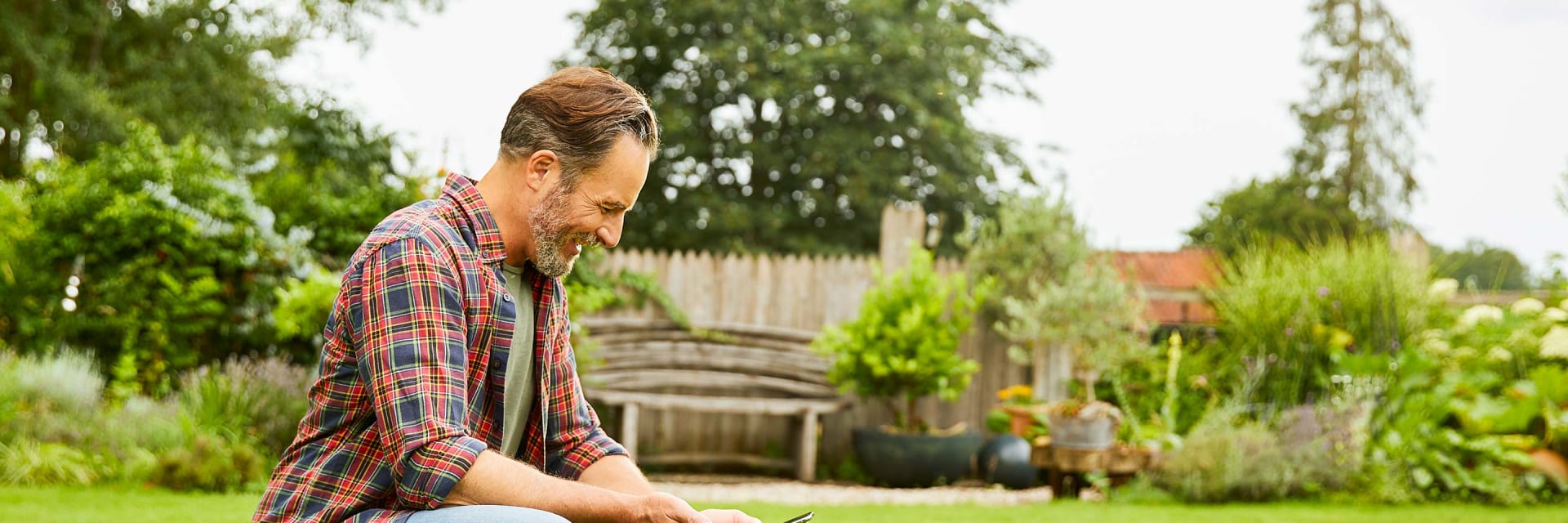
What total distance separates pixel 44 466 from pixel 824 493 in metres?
3.86

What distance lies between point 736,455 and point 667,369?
77 centimetres

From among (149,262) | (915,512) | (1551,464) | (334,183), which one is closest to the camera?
(915,512)

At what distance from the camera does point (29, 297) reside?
712 cm

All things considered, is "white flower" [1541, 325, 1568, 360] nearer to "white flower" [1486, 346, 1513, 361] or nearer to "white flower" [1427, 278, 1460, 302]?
"white flower" [1486, 346, 1513, 361]

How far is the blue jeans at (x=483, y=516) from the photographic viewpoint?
160 centimetres

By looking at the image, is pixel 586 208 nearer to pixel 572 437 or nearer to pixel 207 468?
pixel 572 437

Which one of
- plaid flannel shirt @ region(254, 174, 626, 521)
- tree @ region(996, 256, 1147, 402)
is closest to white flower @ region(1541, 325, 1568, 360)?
tree @ region(996, 256, 1147, 402)

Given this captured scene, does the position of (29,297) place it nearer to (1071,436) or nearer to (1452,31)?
(1071,436)

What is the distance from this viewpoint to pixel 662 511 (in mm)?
1669

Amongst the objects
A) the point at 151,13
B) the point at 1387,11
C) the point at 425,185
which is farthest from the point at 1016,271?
the point at 1387,11

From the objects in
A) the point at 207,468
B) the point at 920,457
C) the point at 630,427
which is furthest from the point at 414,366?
the point at 920,457

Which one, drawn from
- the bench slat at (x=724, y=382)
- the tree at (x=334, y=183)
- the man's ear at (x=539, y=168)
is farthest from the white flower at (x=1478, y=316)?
the man's ear at (x=539, y=168)

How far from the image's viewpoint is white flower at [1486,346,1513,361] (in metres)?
6.81

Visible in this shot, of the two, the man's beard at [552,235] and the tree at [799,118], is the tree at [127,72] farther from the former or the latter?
the man's beard at [552,235]
